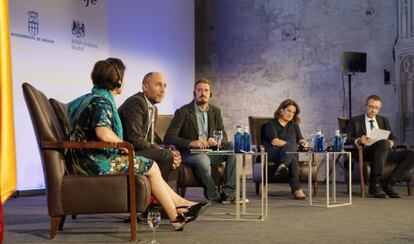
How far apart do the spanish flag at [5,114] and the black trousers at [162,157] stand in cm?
340

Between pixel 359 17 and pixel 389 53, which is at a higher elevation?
pixel 359 17

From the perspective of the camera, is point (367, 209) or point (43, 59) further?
point (43, 59)

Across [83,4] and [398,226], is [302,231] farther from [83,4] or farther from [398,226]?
[83,4]

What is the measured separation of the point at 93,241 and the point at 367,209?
2.51 m

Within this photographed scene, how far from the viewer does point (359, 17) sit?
8531mm

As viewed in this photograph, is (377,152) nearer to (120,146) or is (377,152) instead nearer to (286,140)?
(286,140)

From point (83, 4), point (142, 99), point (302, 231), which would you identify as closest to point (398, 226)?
point (302, 231)

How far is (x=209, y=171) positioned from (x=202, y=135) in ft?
1.21

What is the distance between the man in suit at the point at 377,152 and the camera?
19.9ft

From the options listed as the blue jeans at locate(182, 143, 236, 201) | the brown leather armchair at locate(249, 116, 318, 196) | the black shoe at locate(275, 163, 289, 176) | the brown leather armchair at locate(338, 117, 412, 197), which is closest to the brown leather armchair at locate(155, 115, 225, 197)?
the blue jeans at locate(182, 143, 236, 201)

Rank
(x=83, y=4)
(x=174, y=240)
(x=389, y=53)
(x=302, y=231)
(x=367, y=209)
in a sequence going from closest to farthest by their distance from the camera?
(x=174, y=240)
(x=302, y=231)
(x=367, y=209)
(x=83, y=4)
(x=389, y=53)

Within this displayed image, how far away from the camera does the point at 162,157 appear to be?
3998 mm

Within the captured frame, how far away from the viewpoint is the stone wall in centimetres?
841

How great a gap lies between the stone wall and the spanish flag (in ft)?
26.7
